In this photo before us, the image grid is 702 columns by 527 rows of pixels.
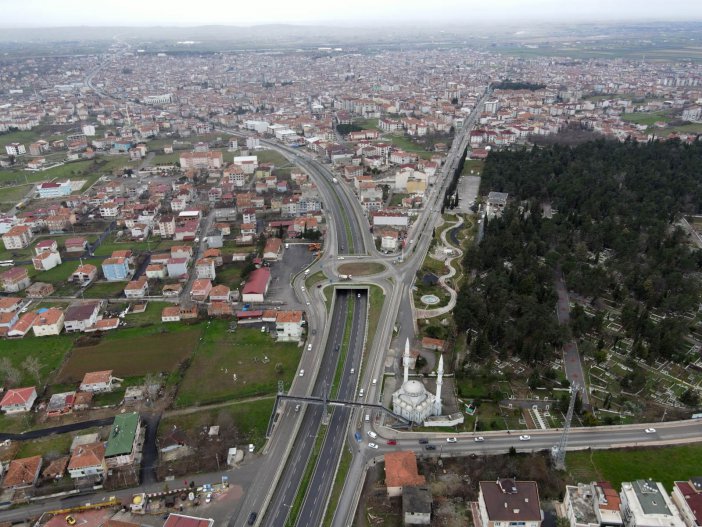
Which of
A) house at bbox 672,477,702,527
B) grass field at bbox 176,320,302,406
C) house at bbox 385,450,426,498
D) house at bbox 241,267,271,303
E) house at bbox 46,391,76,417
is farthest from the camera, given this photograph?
house at bbox 241,267,271,303

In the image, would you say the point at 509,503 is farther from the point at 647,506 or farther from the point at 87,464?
the point at 87,464

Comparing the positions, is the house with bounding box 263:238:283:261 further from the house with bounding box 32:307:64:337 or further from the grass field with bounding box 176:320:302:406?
the house with bounding box 32:307:64:337

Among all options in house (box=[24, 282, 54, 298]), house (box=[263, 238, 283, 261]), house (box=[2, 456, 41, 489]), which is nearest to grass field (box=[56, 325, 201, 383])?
house (box=[2, 456, 41, 489])

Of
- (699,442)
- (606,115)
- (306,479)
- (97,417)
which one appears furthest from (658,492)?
(606,115)

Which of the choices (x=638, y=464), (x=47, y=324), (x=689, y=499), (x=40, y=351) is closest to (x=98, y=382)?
(x=40, y=351)

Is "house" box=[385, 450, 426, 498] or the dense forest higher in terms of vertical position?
the dense forest

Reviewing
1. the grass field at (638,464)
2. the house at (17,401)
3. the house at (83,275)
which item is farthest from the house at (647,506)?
the house at (83,275)

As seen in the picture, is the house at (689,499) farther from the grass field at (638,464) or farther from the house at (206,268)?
the house at (206,268)
